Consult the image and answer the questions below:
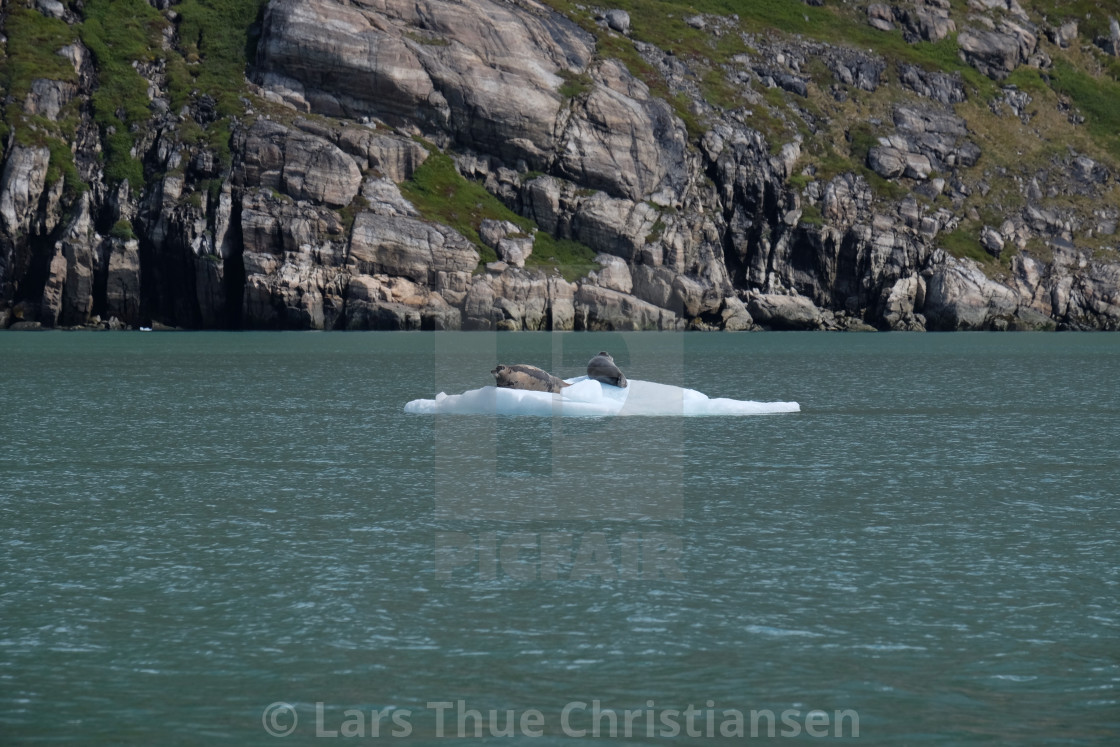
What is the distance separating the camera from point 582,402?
1463 inches

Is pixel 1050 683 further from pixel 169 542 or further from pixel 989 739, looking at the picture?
pixel 169 542

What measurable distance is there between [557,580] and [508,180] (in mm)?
134397

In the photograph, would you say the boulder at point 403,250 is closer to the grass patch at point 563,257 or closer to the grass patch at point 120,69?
the grass patch at point 563,257

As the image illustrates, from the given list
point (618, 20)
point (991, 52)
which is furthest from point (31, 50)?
point (991, 52)

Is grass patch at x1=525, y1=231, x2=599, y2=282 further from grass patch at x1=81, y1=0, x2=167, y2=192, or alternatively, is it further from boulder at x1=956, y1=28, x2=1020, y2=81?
boulder at x1=956, y1=28, x2=1020, y2=81

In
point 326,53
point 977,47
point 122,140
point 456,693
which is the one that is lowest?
point 456,693

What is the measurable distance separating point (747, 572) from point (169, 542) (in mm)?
9506

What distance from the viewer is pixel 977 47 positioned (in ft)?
610

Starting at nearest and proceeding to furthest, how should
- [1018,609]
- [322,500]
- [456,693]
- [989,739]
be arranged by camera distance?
[989,739], [456,693], [1018,609], [322,500]

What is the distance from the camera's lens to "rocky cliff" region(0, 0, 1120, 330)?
4852 inches

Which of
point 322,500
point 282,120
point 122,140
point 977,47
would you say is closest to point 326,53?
point 282,120

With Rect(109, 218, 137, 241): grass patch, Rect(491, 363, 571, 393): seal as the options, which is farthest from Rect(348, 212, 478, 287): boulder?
Rect(491, 363, 571, 393): seal

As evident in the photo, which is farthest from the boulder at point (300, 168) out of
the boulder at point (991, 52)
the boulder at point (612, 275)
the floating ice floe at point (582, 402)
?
the boulder at point (991, 52)

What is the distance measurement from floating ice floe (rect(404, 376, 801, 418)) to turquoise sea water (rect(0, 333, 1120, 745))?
135cm
